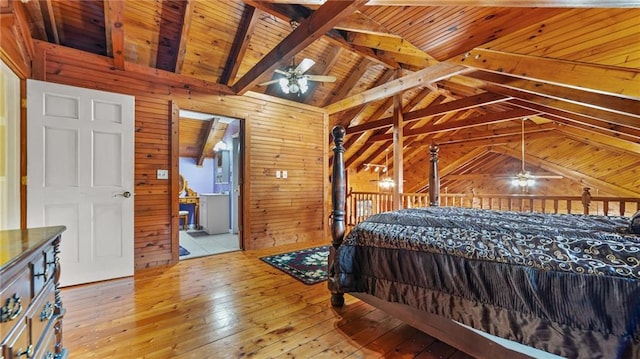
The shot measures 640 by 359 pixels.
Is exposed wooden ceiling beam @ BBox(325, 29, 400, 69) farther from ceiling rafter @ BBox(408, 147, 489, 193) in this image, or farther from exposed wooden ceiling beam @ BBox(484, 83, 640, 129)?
ceiling rafter @ BBox(408, 147, 489, 193)

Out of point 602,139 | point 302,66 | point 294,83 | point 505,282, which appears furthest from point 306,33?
point 602,139

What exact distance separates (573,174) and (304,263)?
306 inches

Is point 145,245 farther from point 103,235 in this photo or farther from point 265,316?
point 265,316

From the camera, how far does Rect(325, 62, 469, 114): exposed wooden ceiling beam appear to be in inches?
137

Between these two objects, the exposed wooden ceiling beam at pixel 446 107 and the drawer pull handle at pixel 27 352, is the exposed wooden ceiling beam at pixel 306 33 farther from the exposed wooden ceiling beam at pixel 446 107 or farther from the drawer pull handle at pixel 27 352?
the exposed wooden ceiling beam at pixel 446 107

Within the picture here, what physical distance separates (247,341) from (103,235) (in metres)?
2.23

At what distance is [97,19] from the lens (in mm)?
2930

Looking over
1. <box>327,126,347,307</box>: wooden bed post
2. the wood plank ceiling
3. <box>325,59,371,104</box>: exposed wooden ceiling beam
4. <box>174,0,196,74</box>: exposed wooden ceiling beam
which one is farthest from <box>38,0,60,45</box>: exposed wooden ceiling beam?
<box>325,59,371,104</box>: exposed wooden ceiling beam

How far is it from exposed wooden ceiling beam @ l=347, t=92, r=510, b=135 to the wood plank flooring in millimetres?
3995

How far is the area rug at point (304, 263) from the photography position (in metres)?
3.03

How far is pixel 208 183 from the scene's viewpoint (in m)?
8.00

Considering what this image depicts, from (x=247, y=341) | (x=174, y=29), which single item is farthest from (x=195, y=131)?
(x=247, y=341)

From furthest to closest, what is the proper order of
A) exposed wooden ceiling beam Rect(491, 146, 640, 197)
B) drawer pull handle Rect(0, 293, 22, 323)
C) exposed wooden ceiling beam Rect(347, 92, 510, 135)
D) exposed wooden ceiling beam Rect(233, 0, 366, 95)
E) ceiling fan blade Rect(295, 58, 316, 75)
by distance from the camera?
exposed wooden ceiling beam Rect(491, 146, 640, 197)
exposed wooden ceiling beam Rect(347, 92, 510, 135)
ceiling fan blade Rect(295, 58, 316, 75)
exposed wooden ceiling beam Rect(233, 0, 366, 95)
drawer pull handle Rect(0, 293, 22, 323)

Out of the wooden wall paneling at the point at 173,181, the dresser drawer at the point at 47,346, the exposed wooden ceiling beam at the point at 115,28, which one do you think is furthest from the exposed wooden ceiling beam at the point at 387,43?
the dresser drawer at the point at 47,346
